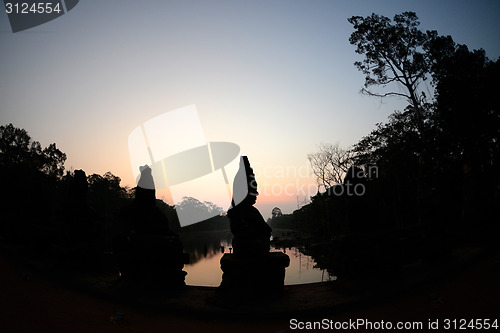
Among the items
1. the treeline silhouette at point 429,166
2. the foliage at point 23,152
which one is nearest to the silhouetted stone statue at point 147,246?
the treeline silhouette at point 429,166

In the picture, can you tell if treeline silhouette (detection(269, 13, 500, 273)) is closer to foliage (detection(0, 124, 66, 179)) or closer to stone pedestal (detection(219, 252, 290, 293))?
stone pedestal (detection(219, 252, 290, 293))

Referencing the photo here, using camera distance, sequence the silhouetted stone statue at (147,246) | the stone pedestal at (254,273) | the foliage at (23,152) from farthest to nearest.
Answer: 1. the foliage at (23,152)
2. the silhouetted stone statue at (147,246)
3. the stone pedestal at (254,273)

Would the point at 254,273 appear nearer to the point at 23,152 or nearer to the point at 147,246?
the point at 147,246

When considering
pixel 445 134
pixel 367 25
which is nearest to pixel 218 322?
pixel 445 134

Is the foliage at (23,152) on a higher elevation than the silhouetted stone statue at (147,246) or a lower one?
higher

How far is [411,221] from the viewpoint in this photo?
23.7 meters

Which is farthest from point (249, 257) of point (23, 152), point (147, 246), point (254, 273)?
point (23, 152)

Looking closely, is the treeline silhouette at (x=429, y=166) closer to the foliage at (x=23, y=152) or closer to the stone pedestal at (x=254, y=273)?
the stone pedestal at (x=254, y=273)

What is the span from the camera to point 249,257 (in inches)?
198

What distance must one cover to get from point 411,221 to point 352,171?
22.6 meters

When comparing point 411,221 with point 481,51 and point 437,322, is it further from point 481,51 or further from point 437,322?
point 437,322

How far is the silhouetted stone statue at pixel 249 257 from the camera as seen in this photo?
4.86 metres

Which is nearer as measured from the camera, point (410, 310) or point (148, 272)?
point (410, 310)

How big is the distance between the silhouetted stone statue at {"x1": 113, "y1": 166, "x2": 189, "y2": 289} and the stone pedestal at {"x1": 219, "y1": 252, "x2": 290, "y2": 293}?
1321 mm
